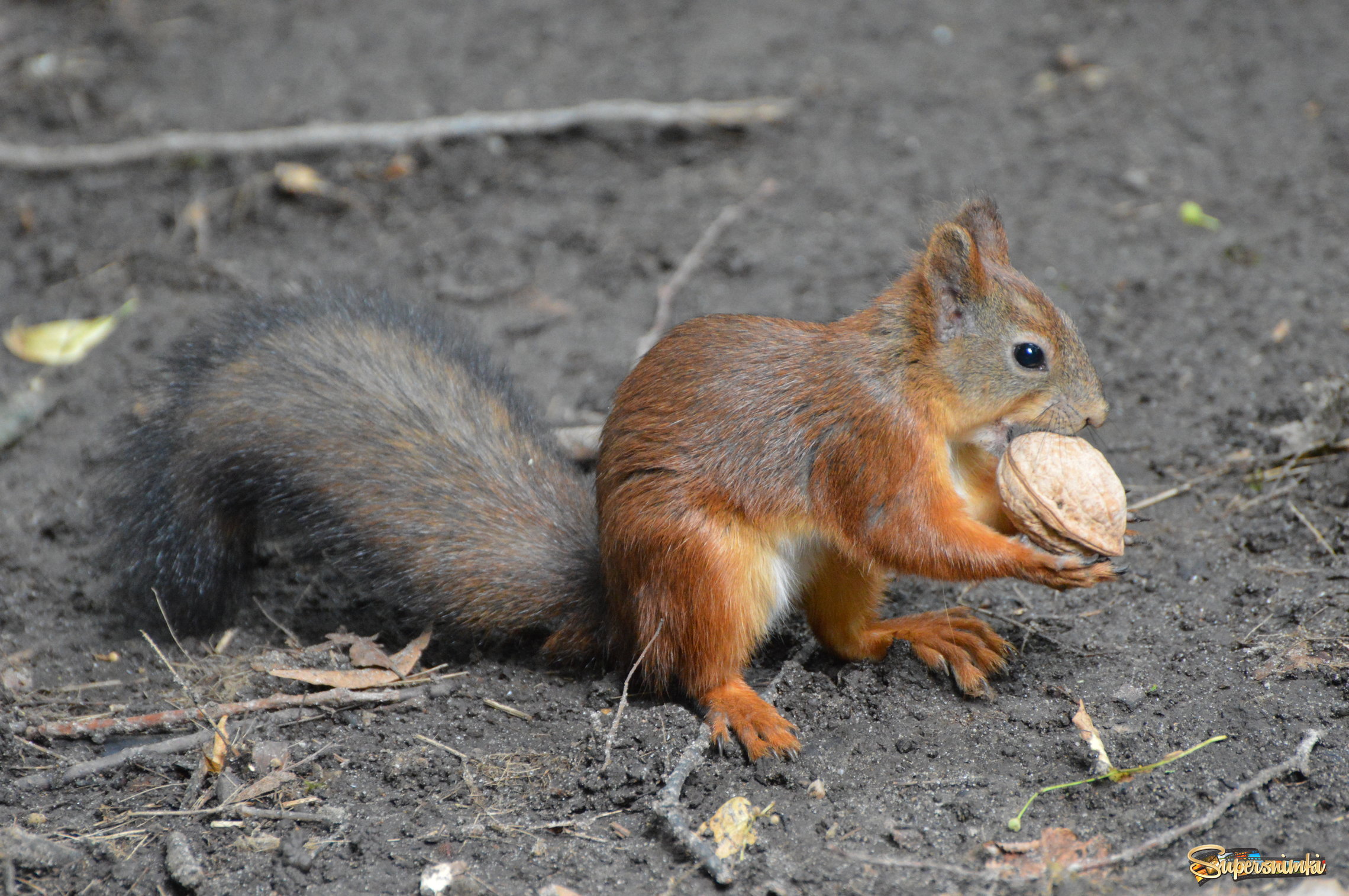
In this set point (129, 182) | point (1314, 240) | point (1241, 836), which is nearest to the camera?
point (1241, 836)

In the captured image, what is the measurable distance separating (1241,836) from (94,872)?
81.5 inches

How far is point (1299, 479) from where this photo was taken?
2.93m

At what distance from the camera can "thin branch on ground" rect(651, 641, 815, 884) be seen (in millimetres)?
2025

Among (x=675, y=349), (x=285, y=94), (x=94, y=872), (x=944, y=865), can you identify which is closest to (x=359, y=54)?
(x=285, y=94)

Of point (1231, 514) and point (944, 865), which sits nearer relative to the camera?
point (944, 865)

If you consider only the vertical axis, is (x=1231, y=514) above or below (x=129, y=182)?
below

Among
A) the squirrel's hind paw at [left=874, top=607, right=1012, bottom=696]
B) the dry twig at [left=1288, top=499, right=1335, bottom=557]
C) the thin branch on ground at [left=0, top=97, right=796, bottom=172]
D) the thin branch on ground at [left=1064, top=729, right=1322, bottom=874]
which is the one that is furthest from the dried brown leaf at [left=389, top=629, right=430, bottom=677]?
the thin branch on ground at [left=0, top=97, right=796, bottom=172]

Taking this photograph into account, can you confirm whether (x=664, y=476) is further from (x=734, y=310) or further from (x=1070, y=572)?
(x=734, y=310)

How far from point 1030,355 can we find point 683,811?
119 cm

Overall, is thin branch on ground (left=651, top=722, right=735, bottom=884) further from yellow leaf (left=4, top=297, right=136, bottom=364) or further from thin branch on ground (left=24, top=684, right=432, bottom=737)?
yellow leaf (left=4, top=297, right=136, bottom=364)

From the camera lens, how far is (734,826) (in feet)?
7.11

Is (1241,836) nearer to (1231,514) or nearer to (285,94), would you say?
(1231,514)

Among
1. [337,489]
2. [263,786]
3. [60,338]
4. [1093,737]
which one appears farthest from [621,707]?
[60,338]

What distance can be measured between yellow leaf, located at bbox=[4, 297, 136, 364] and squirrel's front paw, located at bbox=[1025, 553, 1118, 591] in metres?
3.34
